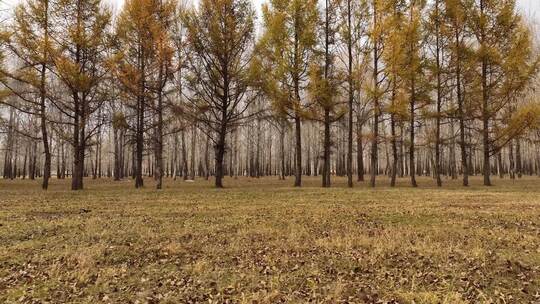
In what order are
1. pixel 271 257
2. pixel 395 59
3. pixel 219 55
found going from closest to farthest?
1. pixel 271 257
2. pixel 395 59
3. pixel 219 55

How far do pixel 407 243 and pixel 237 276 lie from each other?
3806 mm

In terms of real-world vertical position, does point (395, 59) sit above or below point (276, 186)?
above

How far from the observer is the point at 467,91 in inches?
1066

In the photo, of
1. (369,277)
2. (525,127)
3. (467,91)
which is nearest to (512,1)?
(467,91)

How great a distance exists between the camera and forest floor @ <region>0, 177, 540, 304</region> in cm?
552

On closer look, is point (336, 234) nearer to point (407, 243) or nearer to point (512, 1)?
point (407, 243)

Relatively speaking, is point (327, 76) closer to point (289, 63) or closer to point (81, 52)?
point (289, 63)

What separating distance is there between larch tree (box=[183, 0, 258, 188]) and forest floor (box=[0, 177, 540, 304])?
1405cm

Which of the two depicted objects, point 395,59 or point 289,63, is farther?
point 289,63

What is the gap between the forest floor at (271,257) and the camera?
5.52 metres

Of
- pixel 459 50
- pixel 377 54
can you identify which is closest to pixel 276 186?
pixel 377 54

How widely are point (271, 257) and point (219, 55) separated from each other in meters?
19.9

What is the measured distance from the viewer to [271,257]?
23.8ft

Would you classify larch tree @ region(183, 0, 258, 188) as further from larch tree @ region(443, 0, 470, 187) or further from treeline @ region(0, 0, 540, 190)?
larch tree @ region(443, 0, 470, 187)
